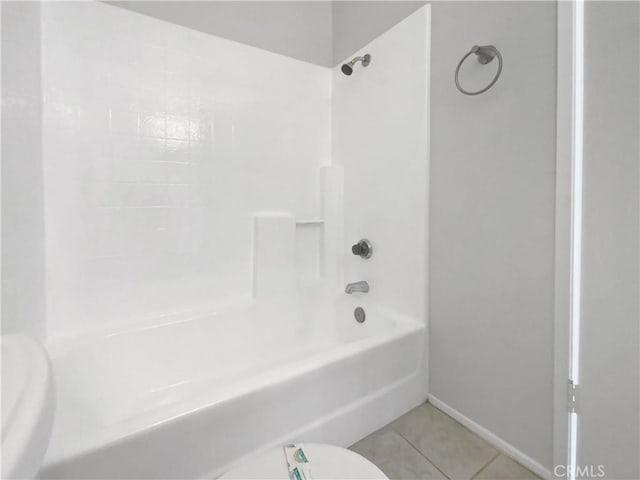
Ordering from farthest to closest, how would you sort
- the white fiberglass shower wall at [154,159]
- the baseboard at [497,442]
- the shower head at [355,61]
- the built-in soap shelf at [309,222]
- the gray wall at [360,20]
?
the built-in soap shelf at [309,222], the shower head at [355,61], the gray wall at [360,20], the white fiberglass shower wall at [154,159], the baseboard at [497,442]

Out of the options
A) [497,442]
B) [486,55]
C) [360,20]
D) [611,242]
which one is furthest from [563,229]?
[360,20]

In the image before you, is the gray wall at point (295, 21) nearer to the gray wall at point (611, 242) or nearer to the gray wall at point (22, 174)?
the gray wall at point (22, 174)

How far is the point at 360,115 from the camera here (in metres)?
1.88

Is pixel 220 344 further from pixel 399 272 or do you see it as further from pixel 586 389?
pixel 586 389

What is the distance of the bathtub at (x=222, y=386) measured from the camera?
33.2 inches

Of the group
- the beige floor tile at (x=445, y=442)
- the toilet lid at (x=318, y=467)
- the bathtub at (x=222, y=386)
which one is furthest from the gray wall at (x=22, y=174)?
the beige floor tile at (x=445, y=442)

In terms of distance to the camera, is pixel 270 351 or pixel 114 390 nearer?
pixel 114 390

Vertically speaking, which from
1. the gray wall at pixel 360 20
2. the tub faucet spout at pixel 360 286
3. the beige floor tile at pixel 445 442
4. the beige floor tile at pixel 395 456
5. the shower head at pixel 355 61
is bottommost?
the beige floor tile at pixel 395 456

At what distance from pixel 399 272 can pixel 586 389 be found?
2.79 ft

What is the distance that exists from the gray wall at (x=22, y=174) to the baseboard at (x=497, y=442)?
1.79 meters

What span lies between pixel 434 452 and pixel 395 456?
0.16 meters

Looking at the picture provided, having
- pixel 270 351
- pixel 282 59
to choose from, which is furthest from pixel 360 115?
pixel 270 351

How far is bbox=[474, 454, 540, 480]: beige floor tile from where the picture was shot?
1101 millimetres

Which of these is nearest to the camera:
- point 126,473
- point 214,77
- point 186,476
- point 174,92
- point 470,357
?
point 126,473
